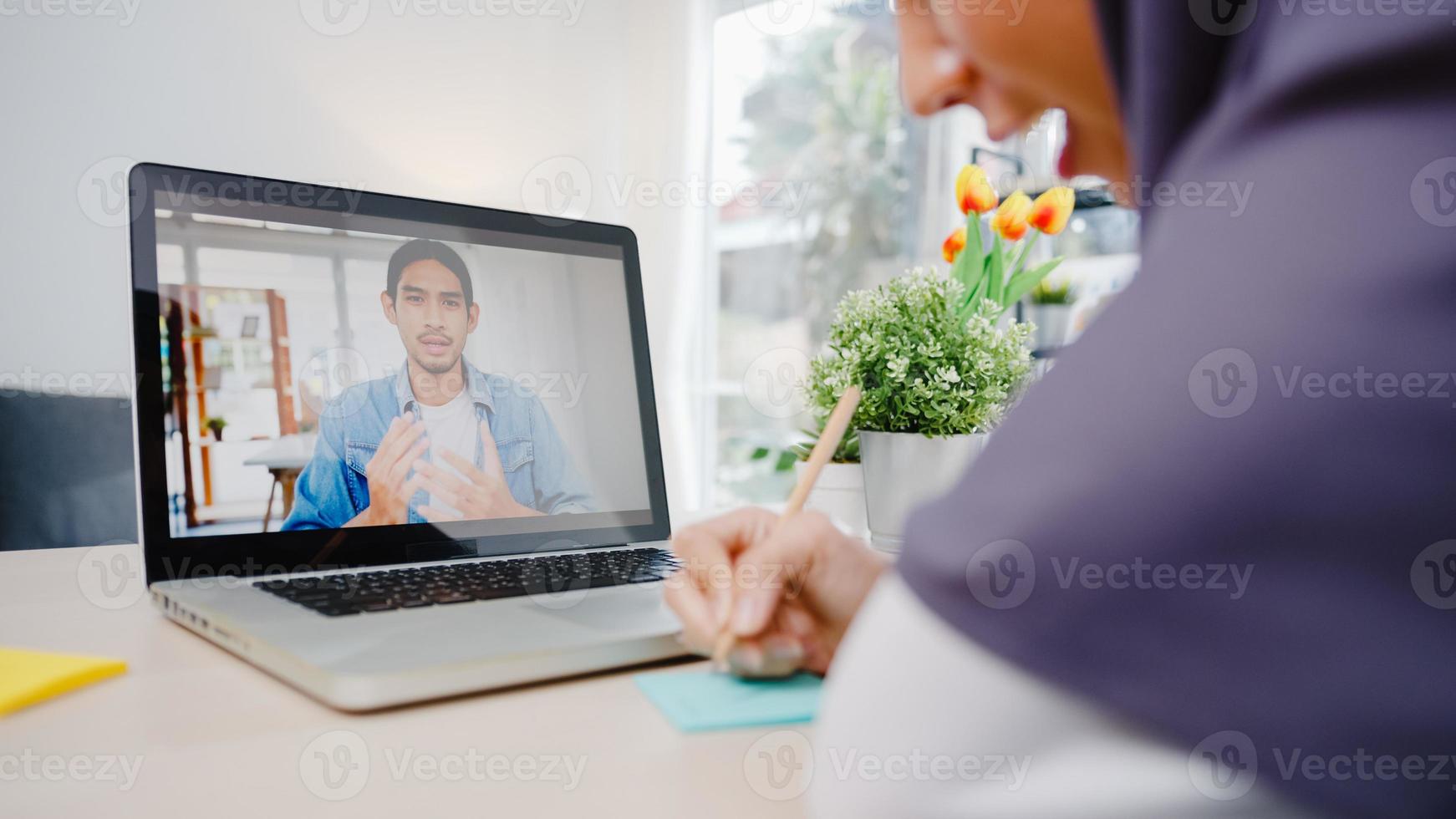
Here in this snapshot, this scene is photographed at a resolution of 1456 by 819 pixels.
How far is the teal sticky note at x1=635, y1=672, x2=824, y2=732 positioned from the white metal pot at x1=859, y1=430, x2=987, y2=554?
437 mm

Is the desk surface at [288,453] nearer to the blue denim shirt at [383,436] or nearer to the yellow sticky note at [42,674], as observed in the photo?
the blue denim shirt at [383,436]

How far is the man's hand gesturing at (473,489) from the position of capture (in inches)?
31.4

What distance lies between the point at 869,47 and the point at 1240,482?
384 cm

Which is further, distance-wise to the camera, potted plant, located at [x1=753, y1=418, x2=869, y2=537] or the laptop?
potted plant, located at [x1=753, y1=418, x2=869, y2=537]

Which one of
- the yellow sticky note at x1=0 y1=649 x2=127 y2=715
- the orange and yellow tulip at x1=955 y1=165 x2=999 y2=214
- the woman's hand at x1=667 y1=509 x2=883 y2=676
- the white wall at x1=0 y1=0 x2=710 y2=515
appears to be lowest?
the yellow sticky note at x1=0 y1=649 x2=127 y2=715

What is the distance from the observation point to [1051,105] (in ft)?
1.39

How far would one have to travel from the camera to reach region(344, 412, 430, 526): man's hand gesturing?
0.77 m

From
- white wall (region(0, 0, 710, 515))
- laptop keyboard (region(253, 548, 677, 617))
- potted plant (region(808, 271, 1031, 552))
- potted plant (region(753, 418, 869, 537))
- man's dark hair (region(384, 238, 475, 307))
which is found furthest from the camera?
white wall (region(0, 0, 710, 515))

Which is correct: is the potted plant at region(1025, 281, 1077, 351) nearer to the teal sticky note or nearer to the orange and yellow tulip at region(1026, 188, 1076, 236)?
the orange and yellow tulip at region(1026, 188, 1076, 236)

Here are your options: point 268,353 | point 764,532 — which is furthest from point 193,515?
point 764,532

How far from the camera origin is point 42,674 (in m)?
0.49

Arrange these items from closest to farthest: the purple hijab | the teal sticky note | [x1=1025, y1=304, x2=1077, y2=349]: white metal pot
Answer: the purple hijab < the teal sticky note < [x1=1025, y1=304, x2=1077, y2=349]: white metal pot

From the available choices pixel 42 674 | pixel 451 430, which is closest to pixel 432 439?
pixel 451 430

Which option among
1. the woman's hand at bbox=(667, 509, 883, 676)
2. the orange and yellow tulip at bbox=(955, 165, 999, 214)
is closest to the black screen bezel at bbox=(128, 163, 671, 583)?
the woman's hand at bbox=(667, 509, 883, 676)
